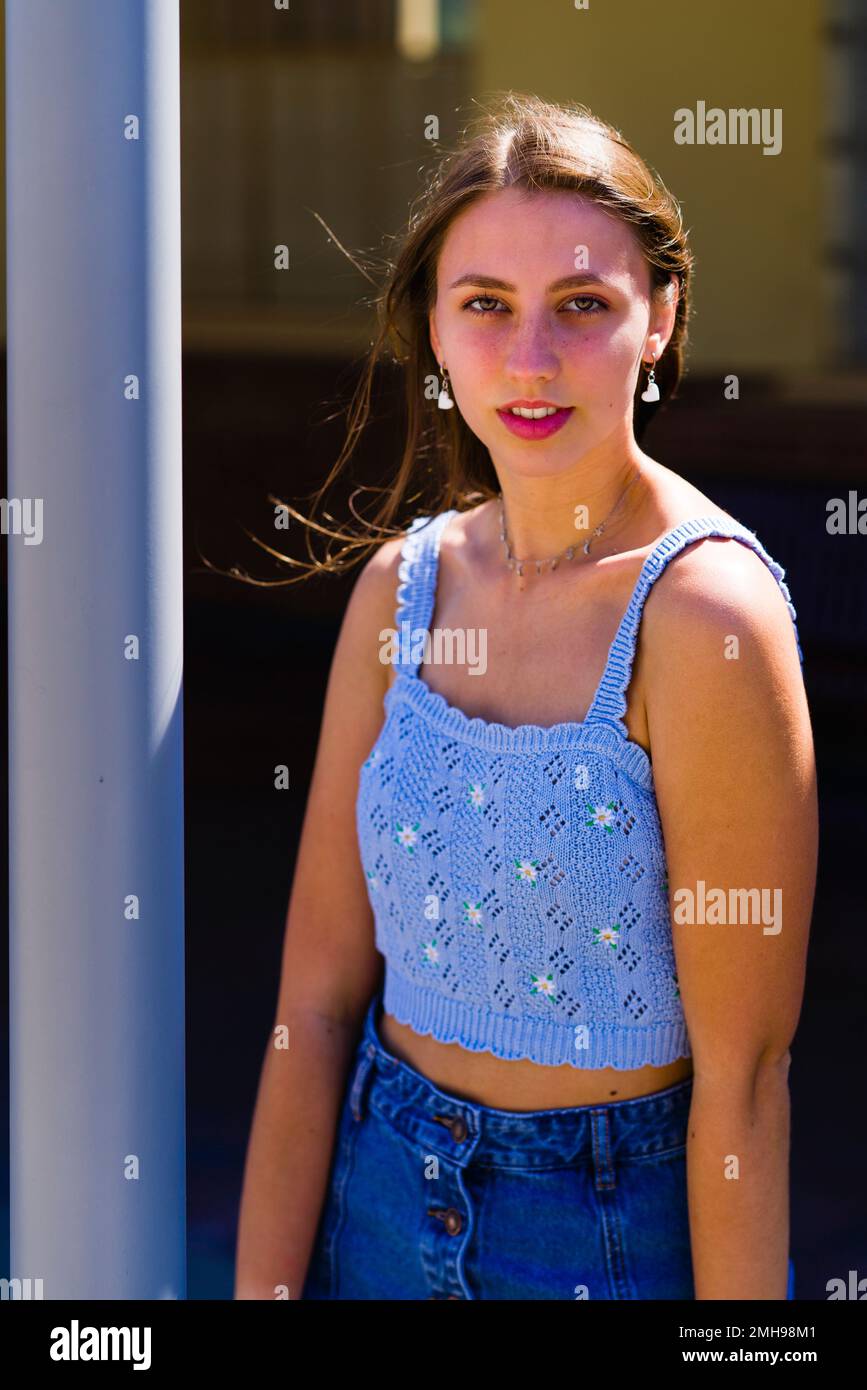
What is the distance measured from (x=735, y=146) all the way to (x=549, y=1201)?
20.2 feet

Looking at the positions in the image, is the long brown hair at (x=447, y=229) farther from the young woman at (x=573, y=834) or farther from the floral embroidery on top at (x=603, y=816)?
the floral embroidery on top at (x=603, y=816)

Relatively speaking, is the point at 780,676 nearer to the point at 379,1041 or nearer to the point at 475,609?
the point at 475,609

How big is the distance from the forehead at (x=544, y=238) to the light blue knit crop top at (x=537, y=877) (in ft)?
0.64

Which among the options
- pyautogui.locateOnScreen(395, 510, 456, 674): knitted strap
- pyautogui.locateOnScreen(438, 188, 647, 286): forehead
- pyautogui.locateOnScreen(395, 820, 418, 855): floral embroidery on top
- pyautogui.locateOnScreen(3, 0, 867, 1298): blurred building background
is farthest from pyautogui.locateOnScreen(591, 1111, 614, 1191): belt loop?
pyautogui.locateOnScreen(3, 0, 867, 1298): blurred building background

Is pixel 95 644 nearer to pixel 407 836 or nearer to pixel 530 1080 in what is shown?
pixel 407 836

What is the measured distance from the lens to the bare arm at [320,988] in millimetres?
1480

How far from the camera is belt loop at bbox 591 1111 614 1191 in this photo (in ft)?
4.28

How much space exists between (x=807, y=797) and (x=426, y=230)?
1.68 feet

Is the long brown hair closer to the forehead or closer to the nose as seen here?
the forehead

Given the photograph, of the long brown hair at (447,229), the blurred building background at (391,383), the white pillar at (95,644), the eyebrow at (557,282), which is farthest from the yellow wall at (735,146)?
the white pillar at (95,644)

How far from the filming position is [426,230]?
1.42m

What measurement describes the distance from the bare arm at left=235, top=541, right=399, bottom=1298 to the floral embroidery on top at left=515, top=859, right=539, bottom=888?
0.22m

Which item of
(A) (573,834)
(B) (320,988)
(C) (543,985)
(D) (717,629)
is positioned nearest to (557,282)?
Answer: (D) (717,629)
